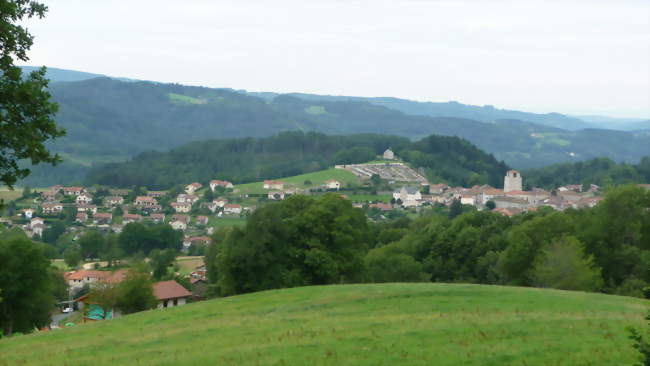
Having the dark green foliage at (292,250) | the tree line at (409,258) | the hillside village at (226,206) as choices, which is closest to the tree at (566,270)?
the tree line at (409,258)

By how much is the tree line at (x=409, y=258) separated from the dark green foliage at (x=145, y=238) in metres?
66.7

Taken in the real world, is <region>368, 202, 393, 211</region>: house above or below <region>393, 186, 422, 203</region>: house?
below

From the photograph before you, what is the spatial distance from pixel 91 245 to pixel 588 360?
108m

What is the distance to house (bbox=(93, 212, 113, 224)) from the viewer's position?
564 feet

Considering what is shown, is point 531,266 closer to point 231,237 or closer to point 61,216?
point 231,237

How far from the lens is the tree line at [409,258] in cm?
4206

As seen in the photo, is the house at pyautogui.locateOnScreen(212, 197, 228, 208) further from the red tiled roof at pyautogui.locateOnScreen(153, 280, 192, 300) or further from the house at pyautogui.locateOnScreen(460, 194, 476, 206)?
the red tiled roof at pyautogui.locateOnScreen(153, 280, 192, 300)

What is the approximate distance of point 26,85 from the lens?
48.6 ft

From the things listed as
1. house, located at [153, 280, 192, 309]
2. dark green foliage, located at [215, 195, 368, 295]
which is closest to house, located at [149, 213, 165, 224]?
house, located at [153, 280, 192, 309]

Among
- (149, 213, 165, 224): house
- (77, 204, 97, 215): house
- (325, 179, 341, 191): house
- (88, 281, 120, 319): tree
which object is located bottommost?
(77, 204, 97, 215): house

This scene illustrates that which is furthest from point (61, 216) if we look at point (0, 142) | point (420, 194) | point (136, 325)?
point (0, 142)

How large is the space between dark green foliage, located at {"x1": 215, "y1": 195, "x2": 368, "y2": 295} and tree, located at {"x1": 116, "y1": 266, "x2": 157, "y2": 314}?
503cm

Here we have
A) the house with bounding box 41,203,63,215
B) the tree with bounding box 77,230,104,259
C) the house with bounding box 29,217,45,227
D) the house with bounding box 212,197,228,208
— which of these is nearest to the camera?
the tree with bounding box 77,230,104,259

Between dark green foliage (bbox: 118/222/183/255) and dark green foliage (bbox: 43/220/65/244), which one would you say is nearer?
dark green foliage (bbox: 118/222/183/255)
